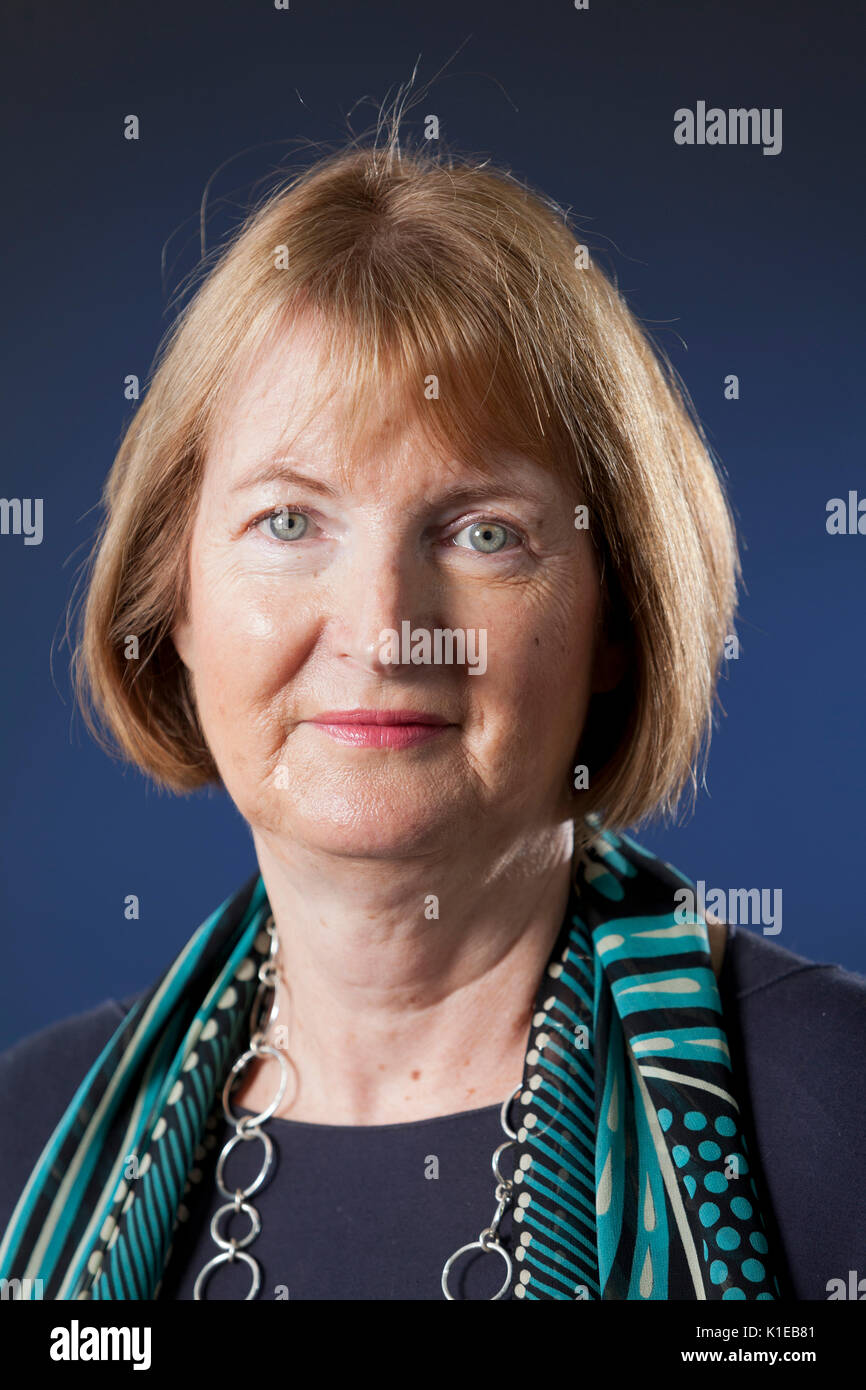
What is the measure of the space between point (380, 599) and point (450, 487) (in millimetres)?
144

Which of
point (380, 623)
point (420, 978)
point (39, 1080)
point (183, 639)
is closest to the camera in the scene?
point (380, 623)

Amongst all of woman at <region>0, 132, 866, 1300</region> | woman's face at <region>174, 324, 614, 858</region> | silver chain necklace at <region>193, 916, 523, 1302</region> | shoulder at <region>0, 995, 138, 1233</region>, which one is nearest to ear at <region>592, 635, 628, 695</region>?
woman at <region>0, 132, 866, 1300</region>

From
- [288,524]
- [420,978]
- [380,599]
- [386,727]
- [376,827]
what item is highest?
[288,524]

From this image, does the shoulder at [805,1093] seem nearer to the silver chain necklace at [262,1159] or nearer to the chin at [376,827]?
the silver chain necklace at [262,1159]

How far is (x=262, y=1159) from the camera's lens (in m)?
1.67

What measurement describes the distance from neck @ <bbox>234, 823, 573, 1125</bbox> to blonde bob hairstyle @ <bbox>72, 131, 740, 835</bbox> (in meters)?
0.18

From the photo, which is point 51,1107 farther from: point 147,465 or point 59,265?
point 59,265

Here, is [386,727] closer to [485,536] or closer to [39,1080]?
[485,536]

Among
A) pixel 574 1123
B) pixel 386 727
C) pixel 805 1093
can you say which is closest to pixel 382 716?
pixel 386 727

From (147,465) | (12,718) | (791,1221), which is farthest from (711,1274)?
(12,718)

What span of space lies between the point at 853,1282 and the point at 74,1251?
89 cm

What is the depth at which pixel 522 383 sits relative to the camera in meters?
1.48

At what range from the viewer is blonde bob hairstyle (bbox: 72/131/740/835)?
1.46 metres

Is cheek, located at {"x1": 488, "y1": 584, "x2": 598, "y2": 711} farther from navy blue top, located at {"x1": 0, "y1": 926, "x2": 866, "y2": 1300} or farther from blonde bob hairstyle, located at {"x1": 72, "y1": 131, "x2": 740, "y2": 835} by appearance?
navy blue top, located at {"x1": 0, "y1": 926, "x2": 866, "y2": 1300}
